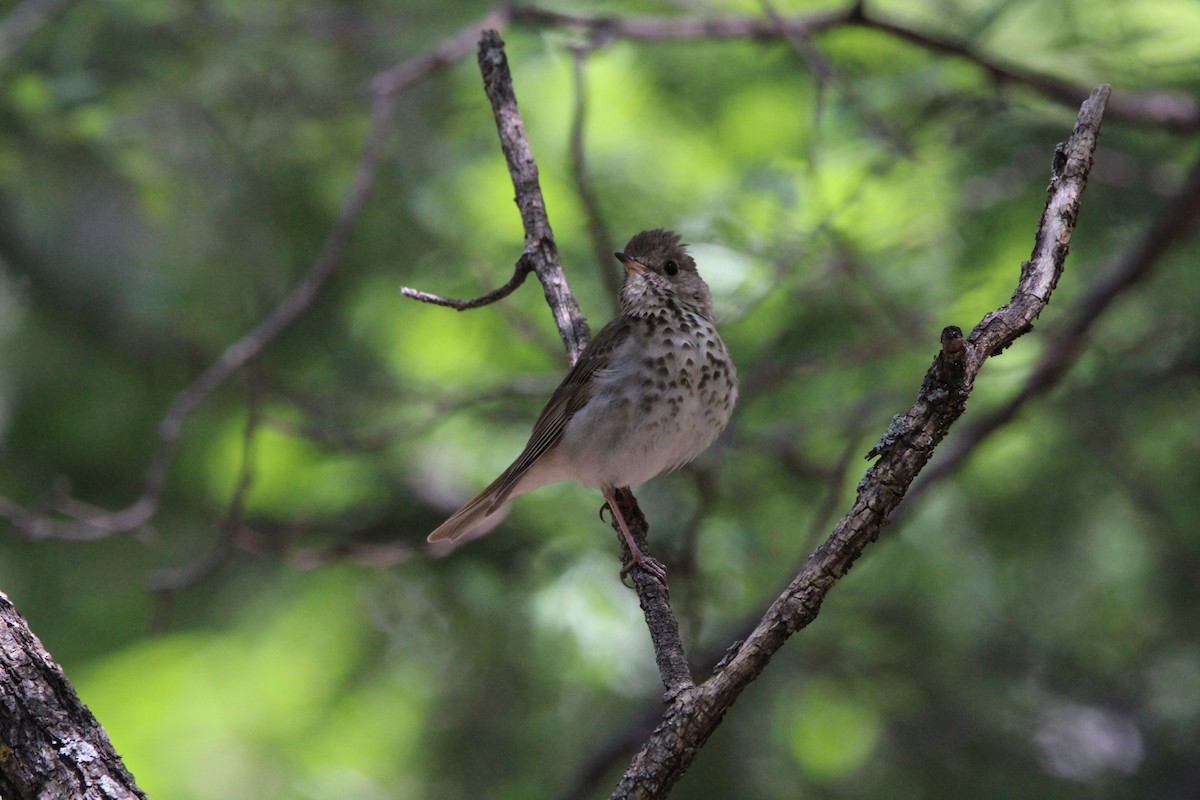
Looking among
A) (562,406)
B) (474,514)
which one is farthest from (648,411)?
(474,514)

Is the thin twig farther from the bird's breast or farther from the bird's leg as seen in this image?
the bird's leg

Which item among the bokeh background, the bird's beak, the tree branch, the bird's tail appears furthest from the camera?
the bokeh background

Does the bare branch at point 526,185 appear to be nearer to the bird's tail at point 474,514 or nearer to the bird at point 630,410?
the bird at point 630,410

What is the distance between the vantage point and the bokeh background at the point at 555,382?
486 centimetres

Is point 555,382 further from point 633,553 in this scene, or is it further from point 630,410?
point 633,553

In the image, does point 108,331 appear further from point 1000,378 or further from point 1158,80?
point 1158,80

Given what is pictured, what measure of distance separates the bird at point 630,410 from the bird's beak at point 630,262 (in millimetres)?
27

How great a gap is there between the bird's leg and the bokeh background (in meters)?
0.87

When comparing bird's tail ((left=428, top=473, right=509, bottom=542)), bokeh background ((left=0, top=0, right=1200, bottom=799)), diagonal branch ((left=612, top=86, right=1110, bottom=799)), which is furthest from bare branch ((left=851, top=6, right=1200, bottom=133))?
diagonal branch ((left=612, top=86, right=1110, bottom=799))

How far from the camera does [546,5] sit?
559 centimetres

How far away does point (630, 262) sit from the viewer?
427 centimetres

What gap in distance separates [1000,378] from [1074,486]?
67 centimetres

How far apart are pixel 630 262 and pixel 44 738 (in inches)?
104

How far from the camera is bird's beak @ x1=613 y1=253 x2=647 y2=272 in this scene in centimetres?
426
